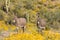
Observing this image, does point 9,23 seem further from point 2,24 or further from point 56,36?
point 56,36

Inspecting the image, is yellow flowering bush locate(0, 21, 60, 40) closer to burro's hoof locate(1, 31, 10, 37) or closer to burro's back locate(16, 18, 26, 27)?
burro's hoof locate(1, 31, 10, 37)

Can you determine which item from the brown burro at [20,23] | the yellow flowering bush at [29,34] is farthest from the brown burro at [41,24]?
the brown burro at [20,23]

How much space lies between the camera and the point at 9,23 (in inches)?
730

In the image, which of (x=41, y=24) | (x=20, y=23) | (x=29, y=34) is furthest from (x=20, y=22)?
(x=29, y=34)

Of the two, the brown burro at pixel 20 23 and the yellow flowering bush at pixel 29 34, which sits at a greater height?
the brown burro at pixel 20 23

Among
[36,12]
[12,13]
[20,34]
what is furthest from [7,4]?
[20,34]

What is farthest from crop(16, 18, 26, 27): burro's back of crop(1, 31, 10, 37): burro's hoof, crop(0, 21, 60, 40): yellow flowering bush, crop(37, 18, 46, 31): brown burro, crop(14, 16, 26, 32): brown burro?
crop(1, 31, 10, 37): burro's hoof

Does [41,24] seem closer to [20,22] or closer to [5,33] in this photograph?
[20,22]

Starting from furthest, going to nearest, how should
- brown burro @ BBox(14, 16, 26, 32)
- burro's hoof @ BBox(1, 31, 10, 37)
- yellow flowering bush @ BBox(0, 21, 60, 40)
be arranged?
brown burro @ BBox(14, 16, 26, 32) < burro's hoof @ BBox(1, 31, 10, 37) < yellow flowering bush @ BBox(0, 21, 60, 40)

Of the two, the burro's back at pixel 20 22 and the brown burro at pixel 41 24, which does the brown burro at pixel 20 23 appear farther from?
the brown burro at pixel 41 24

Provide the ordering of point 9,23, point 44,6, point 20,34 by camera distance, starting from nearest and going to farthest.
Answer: point 20,34
point 9,23
point 44,6

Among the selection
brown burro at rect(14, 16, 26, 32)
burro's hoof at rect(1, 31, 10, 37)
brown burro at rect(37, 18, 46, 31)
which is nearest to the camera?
burro's hoof at rect(1, 31, 10, 37)

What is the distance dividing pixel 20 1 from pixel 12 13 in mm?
2000

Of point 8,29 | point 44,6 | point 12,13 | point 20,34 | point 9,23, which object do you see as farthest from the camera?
point 44,6
